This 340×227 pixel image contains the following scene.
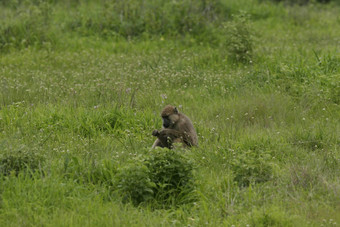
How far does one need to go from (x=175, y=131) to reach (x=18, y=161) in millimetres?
2056

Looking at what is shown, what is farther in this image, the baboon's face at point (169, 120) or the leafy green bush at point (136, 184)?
the baboon's face at point (169, 120)

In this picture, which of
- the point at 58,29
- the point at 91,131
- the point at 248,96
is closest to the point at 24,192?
the point at 91,131

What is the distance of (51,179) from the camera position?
18.5ft

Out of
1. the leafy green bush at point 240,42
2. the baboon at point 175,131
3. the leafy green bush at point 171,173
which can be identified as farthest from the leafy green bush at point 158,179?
the leafy green bush at point 240,42

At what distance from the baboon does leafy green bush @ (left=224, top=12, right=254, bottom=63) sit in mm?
4262

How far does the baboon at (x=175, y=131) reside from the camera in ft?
23.2

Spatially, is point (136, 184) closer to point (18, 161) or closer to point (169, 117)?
point (18, 161)

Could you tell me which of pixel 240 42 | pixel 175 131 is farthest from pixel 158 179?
pixel 240 42

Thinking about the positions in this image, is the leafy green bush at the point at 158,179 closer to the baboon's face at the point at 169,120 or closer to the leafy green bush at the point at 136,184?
the leafy green bush at the point at 136,184

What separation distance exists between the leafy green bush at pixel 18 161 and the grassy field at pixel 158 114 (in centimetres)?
2

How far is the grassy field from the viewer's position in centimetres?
548

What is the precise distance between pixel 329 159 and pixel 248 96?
105 inches

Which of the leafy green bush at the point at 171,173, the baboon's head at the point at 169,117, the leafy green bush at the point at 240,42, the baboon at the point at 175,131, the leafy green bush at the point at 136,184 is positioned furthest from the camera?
the leafy green bush at the point at 240,42

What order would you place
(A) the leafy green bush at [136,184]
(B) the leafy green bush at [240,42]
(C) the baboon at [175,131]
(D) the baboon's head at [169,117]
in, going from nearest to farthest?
(A) the leafy green bush at [136,184]
(C) the baboon at [175,131]
(D) the baboon's head at [169,117]
(B) the leafy green bush at [240,42]
